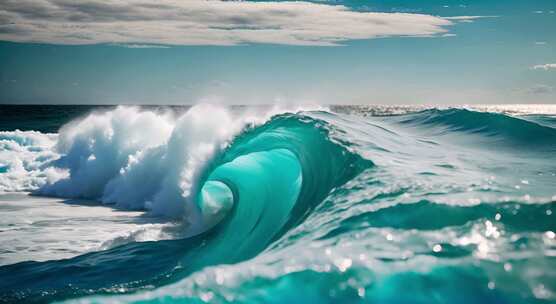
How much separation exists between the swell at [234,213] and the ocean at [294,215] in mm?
31

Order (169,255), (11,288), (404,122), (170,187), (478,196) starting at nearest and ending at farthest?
(478,196), (11,288), (169,255), (170,187), (404,122)

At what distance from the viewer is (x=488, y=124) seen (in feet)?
37.8

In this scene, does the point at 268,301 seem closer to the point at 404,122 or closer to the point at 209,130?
the point at 209,130

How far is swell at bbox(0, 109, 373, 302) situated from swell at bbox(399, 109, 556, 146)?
454 centimetres

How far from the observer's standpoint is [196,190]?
368 inches

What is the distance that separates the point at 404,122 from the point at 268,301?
11594 millimetres

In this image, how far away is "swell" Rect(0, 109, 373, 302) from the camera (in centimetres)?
577

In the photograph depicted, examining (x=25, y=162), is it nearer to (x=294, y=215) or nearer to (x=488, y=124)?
(x=488, y=124)

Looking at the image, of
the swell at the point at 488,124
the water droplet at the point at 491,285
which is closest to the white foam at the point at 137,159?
the swell at the point at 488,124

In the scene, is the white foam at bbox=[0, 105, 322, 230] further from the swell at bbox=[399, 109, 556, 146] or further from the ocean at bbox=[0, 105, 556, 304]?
the swell at bbox=[399, 109, 556, 146]

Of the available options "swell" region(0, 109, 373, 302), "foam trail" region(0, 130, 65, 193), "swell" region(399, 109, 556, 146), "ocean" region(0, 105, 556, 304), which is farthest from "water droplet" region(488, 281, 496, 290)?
"foam trail" region(0, 130, 65, 193)

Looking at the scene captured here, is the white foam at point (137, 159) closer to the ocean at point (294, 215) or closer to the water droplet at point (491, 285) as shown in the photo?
the ocean at point (294, 215)

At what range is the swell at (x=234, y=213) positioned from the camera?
5.77 m

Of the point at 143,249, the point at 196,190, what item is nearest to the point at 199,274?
the point at 143,249
